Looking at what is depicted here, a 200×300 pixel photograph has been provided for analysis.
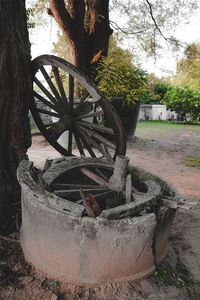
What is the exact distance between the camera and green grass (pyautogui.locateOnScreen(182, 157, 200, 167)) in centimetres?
499

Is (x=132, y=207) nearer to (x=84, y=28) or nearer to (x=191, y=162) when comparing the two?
(x=191, y=162)

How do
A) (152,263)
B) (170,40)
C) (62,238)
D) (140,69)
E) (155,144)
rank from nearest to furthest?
(62,238)
(152,263)
(140,69)
(155,144)
(170,40)

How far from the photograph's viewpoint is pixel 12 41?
87.0 inches

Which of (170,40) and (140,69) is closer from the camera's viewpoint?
(140,69)

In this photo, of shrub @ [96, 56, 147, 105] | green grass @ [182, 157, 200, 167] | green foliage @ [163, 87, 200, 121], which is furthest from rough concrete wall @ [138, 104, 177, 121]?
green grass @ [182, 157, 200, 167]

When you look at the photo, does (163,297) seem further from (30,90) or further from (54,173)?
(30,90)

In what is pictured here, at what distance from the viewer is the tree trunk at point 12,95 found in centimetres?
219

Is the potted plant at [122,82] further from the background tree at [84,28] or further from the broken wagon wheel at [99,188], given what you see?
the broken wagon wheel at [99,188]

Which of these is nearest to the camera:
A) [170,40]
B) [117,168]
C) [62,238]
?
[62,238]

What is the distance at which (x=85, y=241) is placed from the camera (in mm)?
1560

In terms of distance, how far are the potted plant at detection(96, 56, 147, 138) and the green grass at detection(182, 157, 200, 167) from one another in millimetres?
2075

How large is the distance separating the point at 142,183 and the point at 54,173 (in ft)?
3.04

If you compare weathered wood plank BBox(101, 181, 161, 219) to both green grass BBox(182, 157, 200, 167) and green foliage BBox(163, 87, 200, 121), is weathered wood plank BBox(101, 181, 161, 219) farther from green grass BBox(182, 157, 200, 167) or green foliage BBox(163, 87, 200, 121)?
green foliage BBox(163, 87, 200, 121)

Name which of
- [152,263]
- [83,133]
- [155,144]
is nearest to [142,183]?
[152,263]
